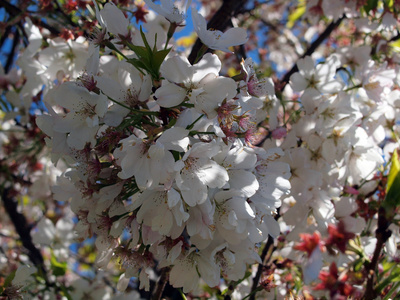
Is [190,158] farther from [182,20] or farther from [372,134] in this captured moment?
[372,134]

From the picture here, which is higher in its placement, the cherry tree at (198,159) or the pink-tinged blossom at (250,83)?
the pink-tinged blossom at (250,83)

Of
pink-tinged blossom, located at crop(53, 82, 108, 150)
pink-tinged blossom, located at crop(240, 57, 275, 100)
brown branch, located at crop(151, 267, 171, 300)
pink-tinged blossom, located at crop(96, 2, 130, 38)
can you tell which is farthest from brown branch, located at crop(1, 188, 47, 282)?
pink-tinged blossom, located at crop(240, 57, 275, 100)

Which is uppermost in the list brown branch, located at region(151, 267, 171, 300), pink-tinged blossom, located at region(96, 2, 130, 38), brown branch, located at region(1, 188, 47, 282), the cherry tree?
pink-tinged blossom, located at region(96, 2, 130, 38)

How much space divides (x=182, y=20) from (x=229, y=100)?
355 millimetres

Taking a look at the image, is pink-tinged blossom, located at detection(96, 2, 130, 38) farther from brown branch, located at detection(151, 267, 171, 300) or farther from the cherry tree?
brown branch, located at detection(151, 267, 171, 300)

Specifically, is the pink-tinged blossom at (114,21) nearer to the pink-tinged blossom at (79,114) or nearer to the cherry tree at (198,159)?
the cherry tree at (198,159)

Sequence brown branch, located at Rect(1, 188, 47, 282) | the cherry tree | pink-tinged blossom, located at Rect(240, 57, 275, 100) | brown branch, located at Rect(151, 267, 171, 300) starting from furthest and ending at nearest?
1. brown branch, located at Rect(1, 188, 47, 282)
2. brown branch, located at Rect(151, 267, 171, 300)
3. pink-tinged blossom, located at Rect(240, 57, 275, 100)
4. the cherry tree

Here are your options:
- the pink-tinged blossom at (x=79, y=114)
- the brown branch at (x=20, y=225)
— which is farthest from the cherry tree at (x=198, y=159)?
the brown branch at (x=20, y=225)

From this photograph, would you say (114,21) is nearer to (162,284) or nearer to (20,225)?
(162,284)

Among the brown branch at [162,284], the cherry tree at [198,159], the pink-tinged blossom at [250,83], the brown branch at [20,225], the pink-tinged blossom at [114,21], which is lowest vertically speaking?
the brown branch at [20,225]

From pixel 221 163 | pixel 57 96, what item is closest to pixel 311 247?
pixel 221 163

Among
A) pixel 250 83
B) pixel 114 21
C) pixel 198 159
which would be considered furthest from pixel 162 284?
pixel 114 21

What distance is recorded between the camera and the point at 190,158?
1.16 metres

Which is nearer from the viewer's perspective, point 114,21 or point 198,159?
point 198,159
